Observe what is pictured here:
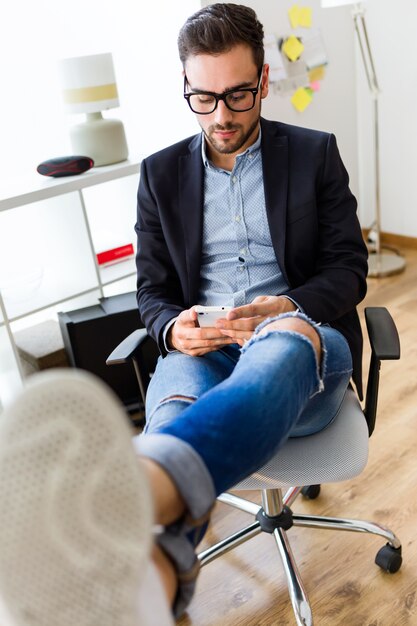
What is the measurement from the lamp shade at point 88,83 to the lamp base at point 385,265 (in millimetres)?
1661

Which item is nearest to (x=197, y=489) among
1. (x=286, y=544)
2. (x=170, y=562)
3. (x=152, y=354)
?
(x=170, y=562)

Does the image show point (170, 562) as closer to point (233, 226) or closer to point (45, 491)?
point (45, 491)

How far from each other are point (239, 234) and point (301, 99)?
5.48ft

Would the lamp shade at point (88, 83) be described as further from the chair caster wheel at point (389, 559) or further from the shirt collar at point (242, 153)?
the chair caster wheel at point (389, 559)

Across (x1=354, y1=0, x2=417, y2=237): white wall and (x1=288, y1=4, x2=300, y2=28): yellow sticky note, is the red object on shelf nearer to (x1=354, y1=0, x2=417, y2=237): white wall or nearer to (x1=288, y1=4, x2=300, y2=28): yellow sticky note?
(x1=288, y1=4, x2=300, y2=28): yellow sticky note

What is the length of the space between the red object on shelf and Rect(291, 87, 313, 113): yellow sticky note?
107 centimetres

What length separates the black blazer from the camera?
156 cm

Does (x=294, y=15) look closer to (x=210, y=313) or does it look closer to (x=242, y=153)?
(x=242, y=153)

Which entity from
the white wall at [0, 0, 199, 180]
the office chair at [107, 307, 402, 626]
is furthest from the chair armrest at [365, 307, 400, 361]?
the white wall at [0, 0, 199, 180]

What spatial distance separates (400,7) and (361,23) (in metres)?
0.19

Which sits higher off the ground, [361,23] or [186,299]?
[361,23]

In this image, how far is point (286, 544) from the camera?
5.24 feet

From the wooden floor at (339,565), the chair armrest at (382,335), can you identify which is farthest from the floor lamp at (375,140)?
the chair armrest at (382,335)

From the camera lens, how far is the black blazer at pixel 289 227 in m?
1.56
